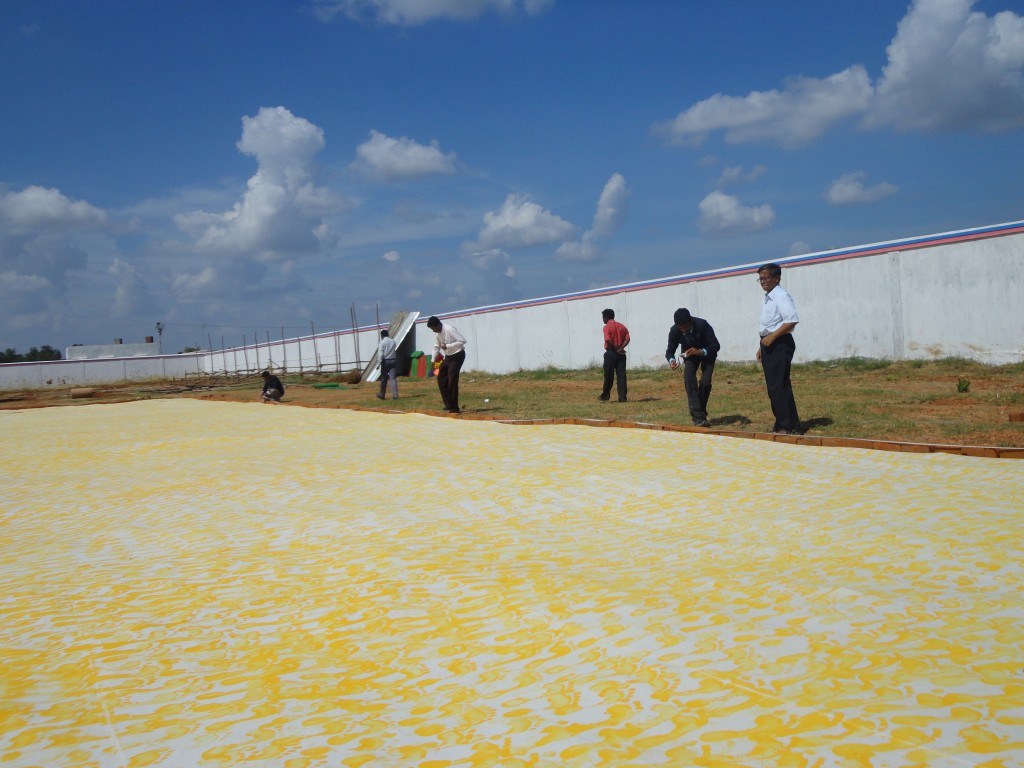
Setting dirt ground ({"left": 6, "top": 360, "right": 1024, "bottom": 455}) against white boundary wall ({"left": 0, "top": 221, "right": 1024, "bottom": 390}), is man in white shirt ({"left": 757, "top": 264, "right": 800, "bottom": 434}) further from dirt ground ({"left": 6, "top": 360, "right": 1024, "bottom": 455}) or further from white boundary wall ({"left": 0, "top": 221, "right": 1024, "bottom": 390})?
white boundary wall ({"left": 0, "top": 221, "right": 1024, "bottom": 390})

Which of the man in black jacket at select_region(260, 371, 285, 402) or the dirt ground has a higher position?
the man in black jacket at select_region(260, 371, 285, 402)

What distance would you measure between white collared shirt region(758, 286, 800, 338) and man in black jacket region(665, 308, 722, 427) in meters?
1.00

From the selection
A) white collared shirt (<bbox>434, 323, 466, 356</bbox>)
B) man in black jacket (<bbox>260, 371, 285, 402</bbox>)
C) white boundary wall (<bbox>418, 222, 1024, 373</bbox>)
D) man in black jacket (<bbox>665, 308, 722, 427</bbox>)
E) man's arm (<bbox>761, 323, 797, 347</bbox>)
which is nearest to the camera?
man's arm (<bbox>761, 323, 797, 347</bbox>)

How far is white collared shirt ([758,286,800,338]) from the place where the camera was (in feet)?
20.3

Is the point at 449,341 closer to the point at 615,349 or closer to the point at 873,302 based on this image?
the point at 615,349

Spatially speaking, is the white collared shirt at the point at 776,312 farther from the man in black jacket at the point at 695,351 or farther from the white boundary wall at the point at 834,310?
the white boundary wall at the point at 834,310

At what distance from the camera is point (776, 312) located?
6.27 m

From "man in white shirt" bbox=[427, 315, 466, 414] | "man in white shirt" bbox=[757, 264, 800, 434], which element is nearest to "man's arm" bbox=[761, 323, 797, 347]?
"man in white shirt" bbox=[757, 264, 800, 434]

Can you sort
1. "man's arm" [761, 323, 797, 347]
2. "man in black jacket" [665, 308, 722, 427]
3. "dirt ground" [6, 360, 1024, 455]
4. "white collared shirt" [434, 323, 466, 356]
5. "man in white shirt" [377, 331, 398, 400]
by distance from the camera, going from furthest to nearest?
"man in white shirt" [377, 331, 398, 400] → "white collared shirt" [434, 323, 466, 356] → "man in black jacket" [665, 308, 722, 427] → "dirt ground" [6, 360, 1024, 455] → "man's arm" [761, 323, 797, 347]

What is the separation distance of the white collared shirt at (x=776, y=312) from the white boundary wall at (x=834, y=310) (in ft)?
27.9

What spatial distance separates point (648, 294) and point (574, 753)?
18540mm

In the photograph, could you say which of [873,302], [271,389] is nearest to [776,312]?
[873,302]

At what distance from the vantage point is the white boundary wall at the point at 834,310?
12945mm

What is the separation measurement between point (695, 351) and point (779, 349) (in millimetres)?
1180
